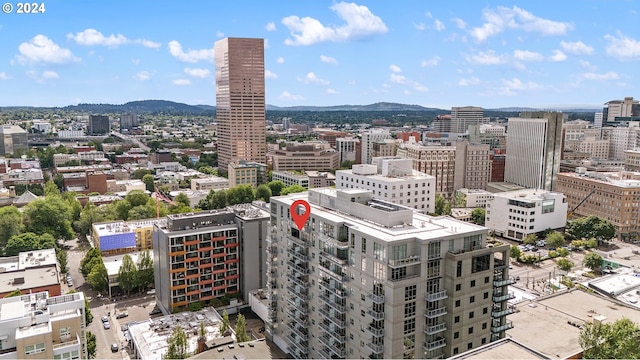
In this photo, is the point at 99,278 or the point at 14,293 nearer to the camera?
the point at 14,293

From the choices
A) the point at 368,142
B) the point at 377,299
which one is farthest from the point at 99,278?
the point at 368,142

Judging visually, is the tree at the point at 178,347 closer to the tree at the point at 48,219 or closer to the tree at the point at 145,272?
the tree at the point at 145,272

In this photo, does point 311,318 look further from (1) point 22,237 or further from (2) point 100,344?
(1) point 22,237

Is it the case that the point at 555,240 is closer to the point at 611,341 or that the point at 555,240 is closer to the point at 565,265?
the point at 565,265

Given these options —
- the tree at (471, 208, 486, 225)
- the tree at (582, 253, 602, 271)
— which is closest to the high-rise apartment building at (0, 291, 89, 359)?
the tree at (582, 253, 602, 271)

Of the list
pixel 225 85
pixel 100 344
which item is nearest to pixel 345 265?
pixel 100 344

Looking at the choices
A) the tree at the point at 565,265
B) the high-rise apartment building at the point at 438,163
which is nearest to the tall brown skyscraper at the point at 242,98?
the high-rise apartment building at the point at 438,163
